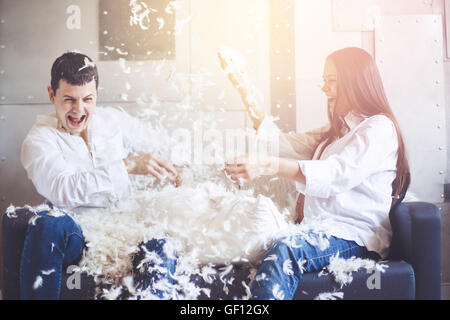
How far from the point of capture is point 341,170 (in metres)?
1.13

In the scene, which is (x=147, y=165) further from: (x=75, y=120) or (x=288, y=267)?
(x=288, y=267)

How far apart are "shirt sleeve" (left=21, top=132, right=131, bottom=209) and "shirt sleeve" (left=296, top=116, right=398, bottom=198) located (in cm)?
56

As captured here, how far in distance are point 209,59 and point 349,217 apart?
67cm

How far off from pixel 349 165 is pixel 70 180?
82 centimetres

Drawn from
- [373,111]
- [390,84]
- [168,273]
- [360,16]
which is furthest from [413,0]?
[168,273]

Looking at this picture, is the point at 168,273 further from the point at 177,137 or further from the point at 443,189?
the point at 443,189

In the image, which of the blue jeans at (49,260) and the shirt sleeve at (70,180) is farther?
the shirt sleeve at (70,180)

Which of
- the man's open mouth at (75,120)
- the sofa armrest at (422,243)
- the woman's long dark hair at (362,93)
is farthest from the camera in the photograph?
the man's open mouth at (75,120)

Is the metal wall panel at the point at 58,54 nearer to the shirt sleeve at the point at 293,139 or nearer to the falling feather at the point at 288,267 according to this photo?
the shirt sleeve at the point at 293,139

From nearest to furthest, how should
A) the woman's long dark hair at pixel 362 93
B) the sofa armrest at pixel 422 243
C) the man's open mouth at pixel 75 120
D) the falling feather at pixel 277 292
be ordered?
the falling feather at pixel 277 292 < the sofa armrest at pixel 422 243 < the woman's long dark hair at pixel 362 93 < the man's open mouth at pixel 75 120

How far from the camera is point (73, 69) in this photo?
4.48ft

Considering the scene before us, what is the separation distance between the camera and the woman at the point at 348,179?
107 cm

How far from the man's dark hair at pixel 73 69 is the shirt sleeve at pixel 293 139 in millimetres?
576

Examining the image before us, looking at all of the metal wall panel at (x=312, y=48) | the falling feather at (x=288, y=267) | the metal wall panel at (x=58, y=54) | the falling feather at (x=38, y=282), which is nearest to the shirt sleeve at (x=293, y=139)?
the metal wall panel at (x=312, y=48)
